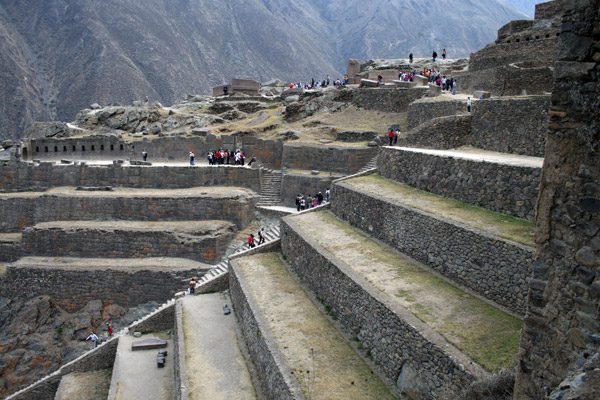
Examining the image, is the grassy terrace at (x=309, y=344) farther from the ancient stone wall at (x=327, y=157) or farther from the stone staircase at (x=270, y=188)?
the ancient stone wall at (x=327, y=157)

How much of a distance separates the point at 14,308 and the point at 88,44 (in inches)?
2624

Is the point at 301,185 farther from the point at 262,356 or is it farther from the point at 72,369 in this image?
the point at 262,356

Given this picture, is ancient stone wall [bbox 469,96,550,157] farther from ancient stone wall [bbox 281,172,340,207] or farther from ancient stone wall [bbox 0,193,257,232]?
ancient stone wall [bbox 0,193,257,232]

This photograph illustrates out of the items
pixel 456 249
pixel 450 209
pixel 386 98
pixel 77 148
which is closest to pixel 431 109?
pixel 386 98

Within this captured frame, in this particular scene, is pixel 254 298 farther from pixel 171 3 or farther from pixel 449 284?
pixel 171 3

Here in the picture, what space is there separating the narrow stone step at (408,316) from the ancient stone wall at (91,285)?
840 centimetres

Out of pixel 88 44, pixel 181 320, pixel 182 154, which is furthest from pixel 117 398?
pixel 88 44

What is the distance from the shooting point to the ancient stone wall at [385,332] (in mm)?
9055

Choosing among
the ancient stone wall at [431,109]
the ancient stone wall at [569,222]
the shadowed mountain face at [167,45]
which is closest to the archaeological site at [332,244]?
the ancient stone wall at [569,222]

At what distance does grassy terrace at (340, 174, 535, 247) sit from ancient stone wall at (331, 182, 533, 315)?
10.6 inches

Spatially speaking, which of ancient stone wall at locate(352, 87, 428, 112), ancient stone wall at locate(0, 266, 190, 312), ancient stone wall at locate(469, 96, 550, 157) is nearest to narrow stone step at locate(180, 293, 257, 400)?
ancient stone wall at locate(0, 266, 190, 312)

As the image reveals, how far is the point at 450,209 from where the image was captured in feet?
44.7

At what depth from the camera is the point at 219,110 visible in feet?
126

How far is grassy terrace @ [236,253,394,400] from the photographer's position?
1048 cm
